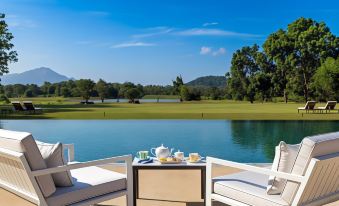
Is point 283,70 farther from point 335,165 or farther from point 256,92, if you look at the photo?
point 335,165

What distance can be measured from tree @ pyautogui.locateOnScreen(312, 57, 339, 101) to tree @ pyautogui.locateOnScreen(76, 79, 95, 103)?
22.0 m

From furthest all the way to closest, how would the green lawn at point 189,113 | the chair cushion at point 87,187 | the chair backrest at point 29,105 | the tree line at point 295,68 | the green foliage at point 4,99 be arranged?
the green foliage at point 4,99 < the tree line at point 295,68 < the chair backrest at point 29,105 < the green lawn at point 189,113 < the chair cushion at point 87,187

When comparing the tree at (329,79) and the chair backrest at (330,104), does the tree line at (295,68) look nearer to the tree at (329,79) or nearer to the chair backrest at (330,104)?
the tree at (329,79)

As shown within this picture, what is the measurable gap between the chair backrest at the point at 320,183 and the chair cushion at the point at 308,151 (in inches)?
1.5

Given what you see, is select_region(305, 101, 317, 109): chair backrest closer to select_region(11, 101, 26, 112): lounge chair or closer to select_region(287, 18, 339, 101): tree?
select_region(287, 18, 339, 101): tree

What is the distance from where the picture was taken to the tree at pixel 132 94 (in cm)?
3497

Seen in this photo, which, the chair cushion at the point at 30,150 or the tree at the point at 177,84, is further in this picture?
the tree at the point at 177,84

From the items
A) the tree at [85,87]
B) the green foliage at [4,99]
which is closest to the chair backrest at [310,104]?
the tree at [85,87]

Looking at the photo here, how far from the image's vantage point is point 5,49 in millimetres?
27016

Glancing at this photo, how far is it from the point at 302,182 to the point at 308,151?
201 mm

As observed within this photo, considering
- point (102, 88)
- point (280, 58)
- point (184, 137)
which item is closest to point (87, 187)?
point (184, 137)

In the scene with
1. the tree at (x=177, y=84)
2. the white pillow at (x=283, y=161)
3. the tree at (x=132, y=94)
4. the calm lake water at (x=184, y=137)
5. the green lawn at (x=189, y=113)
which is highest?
the tree at (x=177, y=84)

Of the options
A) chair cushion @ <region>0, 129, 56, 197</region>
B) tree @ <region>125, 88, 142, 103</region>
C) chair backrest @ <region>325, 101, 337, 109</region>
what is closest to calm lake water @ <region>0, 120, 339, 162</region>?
chair cushion @ <region>0, 129, 56, 197</region>

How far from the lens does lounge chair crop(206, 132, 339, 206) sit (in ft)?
7.10
